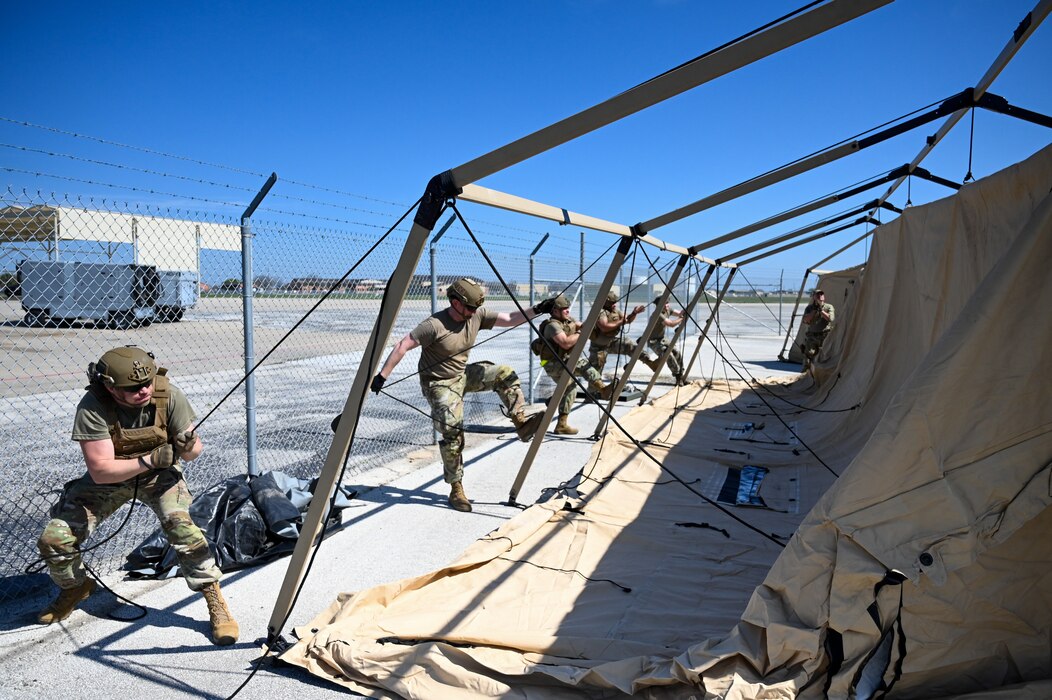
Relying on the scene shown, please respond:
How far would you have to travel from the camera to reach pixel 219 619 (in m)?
3.25

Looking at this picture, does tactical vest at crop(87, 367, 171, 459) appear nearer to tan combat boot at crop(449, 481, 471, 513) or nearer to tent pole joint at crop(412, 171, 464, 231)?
tent pole joint at crop(412, 171, 464, 231)

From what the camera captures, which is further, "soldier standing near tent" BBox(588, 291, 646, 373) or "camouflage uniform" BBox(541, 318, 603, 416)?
"soldier standing near tent" BBox(588, 291, 646, 373)

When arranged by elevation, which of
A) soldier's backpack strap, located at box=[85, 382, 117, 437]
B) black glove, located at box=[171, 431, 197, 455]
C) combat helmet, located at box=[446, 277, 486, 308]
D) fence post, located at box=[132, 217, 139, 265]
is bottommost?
black glove, located at box=[171, 431, 197, 455]

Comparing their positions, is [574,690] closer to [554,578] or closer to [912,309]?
[554,578]

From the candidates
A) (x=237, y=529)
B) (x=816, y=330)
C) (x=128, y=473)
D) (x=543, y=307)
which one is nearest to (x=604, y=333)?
(x=543, y=307)

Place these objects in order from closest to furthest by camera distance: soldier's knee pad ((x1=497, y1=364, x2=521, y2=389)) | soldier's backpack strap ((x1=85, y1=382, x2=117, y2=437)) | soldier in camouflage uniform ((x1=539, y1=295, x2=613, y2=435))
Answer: soldier's backpack strap ((x1=85, y1=382, x2=117, y2=437))
soldier's knee pad ((x1=497, y1=364, x2=521, y2=389))
soldier in camouflage uniform ((x1=539, y1=295, x2=613, y2=435))

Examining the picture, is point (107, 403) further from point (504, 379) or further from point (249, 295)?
point (504, 379)

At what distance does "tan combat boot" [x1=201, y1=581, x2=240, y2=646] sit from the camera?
10.5 ft

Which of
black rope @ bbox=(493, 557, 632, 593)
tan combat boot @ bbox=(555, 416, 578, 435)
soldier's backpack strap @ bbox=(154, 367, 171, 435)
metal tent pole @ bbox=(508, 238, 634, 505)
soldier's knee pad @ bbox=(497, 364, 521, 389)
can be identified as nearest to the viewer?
soldier's backpack strap @ bbox=(154, 367, 171, 435)

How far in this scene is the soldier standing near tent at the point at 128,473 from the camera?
122 inches

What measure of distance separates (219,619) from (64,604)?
868 millimetres

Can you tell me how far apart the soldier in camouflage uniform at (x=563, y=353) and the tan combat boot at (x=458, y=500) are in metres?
2.24

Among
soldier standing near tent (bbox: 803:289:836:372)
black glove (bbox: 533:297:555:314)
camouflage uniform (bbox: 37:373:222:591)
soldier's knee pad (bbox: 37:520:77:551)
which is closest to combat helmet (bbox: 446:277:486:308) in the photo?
black glove (bbox: 533:297:555:314)

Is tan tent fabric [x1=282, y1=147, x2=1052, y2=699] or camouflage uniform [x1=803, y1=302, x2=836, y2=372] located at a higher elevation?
camouflage uniform [x1=803, y1=302, x2=836, y2=372]
